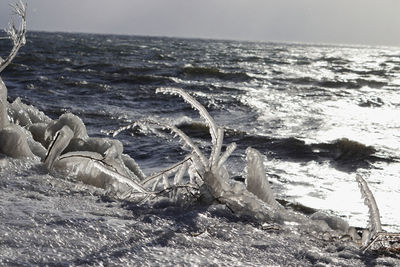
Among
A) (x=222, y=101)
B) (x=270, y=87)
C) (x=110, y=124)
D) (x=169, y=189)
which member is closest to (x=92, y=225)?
(x=169, y=189)

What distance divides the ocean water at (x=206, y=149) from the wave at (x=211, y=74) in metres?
1.94

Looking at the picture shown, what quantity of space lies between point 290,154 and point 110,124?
281 cm

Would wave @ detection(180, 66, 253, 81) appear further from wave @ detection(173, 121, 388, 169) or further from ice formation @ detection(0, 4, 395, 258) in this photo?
ice formation @ detection(0, 4, 395, 258)

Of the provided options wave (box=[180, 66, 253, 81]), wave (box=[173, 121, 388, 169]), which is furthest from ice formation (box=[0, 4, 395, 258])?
wave (box=[180, 66, 253, 81])

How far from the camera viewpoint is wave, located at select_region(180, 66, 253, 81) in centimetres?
1756

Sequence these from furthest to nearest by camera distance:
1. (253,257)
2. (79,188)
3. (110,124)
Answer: (110,124) < (79,188) < (253,257)

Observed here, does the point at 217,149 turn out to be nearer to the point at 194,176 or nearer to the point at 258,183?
the point at 194,176

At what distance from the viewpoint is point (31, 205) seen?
1791 millimetres

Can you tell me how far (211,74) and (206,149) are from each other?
1299cm

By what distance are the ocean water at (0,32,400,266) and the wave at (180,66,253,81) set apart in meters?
1.94

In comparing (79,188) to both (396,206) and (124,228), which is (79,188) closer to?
(124,228)

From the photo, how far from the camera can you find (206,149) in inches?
235

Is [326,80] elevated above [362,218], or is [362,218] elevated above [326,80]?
[326,80]

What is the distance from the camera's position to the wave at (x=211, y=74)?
17562 millimetres
